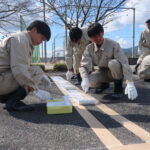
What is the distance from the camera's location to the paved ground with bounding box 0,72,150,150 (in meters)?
1.60

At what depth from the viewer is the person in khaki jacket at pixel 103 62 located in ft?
9.46

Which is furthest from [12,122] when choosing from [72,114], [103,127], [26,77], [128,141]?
[128,141]

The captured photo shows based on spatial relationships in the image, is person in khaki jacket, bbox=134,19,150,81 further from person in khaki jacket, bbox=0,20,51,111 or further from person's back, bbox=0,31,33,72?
person's back, bbox=0,31,33,72

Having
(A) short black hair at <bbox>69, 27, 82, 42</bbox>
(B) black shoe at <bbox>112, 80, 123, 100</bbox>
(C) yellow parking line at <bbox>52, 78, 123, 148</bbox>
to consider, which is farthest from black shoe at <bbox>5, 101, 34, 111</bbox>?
(A) short black hair at <bbox>69, 27, 82, 42</bbox>

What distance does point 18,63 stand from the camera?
226cm

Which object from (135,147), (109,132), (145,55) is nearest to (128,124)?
(109,132)

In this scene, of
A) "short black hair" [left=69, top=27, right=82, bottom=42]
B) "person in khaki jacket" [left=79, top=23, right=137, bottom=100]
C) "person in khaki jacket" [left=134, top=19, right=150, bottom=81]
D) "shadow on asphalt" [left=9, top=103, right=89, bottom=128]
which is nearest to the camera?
"shadow on asphalt" [left=9, top=103, right=89, bottom=128]

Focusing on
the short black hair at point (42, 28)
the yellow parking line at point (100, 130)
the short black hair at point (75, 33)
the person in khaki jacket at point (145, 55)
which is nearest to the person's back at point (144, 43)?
the person in khaki jacket at point (145, 55)

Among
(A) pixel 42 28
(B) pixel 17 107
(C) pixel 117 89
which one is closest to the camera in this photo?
(A) pixel 42 28

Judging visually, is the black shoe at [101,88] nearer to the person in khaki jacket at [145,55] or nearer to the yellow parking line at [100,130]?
the yellow parking line at [100,130]

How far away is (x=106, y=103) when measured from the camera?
114 inches

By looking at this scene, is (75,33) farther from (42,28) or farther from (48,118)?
(48,118)

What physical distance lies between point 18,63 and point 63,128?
0.81 m

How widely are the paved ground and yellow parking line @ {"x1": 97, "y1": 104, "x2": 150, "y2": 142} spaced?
38 mm
